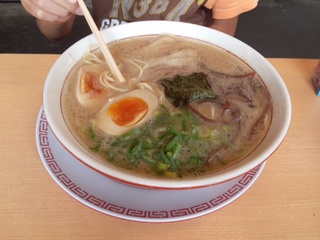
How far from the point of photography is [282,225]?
0.96 metres

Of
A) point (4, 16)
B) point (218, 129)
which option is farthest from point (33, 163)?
point (4, 16)

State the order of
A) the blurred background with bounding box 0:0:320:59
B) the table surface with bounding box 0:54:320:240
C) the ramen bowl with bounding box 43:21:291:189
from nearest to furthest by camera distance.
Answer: the ramen bowl with bounding box 43:21:291:189 < the table surface with bounding box 0:54:320:240 < the blurred background with bounding box 0:0:320:59

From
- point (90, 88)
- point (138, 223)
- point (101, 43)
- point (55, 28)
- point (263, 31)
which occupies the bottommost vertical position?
point (263, 31)

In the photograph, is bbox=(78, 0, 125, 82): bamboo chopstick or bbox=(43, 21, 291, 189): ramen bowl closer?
bbox=(43, 21, 291, 189): ramen bowl

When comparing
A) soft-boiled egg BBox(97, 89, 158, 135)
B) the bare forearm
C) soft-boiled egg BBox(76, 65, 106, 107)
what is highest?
soft-boiled egg BBox(97, 89, 158, 135)

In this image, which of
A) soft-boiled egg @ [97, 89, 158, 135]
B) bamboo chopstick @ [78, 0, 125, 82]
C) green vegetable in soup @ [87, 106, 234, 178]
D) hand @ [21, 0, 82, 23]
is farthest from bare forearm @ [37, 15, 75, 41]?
green vegetable in soup @ [87, 106, 234, 178]

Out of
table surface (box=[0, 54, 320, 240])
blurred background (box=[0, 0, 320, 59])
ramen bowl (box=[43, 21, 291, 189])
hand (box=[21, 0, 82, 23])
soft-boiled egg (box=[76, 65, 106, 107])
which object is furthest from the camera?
blurred background (box=[0, 0, 320, 59])

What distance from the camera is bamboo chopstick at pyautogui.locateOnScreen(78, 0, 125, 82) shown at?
3.56 ft

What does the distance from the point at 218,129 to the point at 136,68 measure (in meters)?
0.37

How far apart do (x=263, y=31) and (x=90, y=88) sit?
7.91 feet

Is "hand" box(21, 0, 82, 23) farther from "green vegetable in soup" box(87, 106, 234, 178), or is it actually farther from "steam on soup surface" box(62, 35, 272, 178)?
"green vegetable in soup" box(87, 106, 234, 178)

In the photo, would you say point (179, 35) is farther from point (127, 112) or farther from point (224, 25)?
point (224, 25)

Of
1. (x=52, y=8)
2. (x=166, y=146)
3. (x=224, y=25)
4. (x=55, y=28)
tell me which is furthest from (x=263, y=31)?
(x=166, y=146)

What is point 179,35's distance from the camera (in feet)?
4.36
